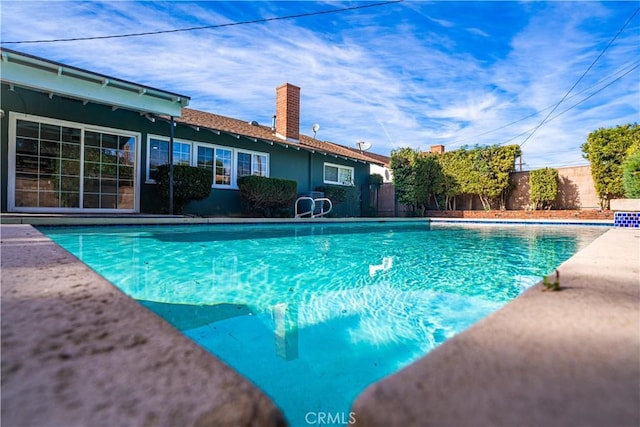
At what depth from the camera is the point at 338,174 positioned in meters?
16.0

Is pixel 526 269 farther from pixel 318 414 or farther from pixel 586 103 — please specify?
pixel 586 103

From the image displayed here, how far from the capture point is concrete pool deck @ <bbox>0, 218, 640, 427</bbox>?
45cm

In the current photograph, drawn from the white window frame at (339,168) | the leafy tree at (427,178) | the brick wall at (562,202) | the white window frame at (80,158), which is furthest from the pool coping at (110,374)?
the brick wall at (562,202)

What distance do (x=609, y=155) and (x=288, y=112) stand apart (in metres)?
12.5

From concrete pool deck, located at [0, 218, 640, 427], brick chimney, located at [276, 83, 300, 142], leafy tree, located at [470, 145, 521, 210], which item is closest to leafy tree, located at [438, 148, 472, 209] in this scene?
leafy tree, located at [470, 145, 521, 210]

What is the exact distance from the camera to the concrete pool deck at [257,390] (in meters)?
0.45

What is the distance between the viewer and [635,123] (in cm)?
1229

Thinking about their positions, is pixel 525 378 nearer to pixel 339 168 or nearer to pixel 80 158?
pixel 80 158

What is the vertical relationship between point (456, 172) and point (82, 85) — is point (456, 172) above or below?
below

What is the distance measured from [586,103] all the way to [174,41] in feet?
62.5

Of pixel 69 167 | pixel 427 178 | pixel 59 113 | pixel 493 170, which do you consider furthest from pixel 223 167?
pixel 493 170

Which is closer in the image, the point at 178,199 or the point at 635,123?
the point at 178,199

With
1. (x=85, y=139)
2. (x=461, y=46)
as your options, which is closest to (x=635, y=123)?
(x=461, y=46)

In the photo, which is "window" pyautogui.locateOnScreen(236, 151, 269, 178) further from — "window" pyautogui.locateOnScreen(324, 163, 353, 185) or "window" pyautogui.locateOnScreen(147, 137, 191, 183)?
"window" pyautogui.locateOnScreen(324, 163, 353, 185)
